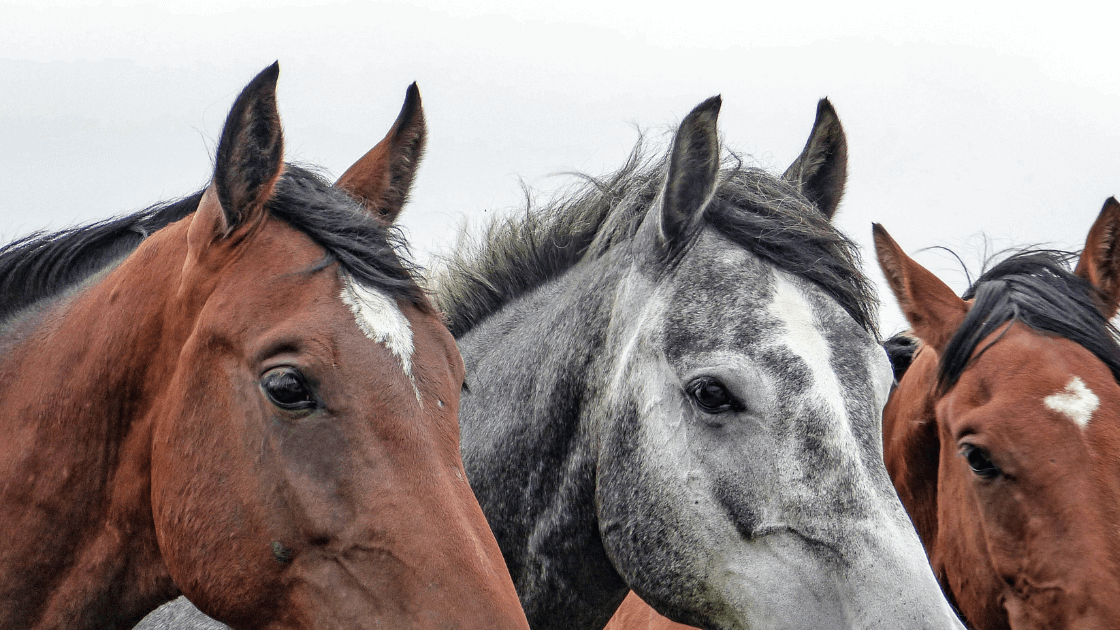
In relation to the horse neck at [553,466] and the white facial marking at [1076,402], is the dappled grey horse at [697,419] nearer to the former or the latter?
the horse neck at [553,466]

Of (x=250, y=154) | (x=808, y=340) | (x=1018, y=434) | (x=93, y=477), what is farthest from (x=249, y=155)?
(x=1018, y=434)

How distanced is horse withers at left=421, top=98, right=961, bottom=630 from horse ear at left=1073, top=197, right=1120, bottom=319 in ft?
5.52

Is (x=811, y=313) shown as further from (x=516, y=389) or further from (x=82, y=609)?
(x=82, y=609)

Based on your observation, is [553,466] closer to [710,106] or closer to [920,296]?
[710,106]

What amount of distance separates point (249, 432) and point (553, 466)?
Answer: 4.35 feet

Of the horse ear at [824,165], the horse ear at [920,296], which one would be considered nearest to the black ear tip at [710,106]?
the horse ear at [824,165]

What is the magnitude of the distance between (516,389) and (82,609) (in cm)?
163

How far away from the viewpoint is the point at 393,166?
3182mm

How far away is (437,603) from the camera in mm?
2174

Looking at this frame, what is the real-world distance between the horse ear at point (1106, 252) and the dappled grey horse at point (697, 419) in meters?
1.72

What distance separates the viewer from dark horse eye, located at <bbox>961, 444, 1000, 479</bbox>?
3914 mm

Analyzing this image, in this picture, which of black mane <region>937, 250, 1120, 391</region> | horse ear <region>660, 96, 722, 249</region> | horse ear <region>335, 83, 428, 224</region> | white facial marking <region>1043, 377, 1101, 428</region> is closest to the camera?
horse ear <region>335, 83, 428, 224</region>

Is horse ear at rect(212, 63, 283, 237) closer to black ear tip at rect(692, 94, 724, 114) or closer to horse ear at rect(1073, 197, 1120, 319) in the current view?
black ear tip at rect(692, 94, 724, 114)

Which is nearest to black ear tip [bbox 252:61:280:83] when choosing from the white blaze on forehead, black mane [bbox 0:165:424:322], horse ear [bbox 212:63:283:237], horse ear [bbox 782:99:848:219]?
horse ear [bbox 212:63:283:237]
